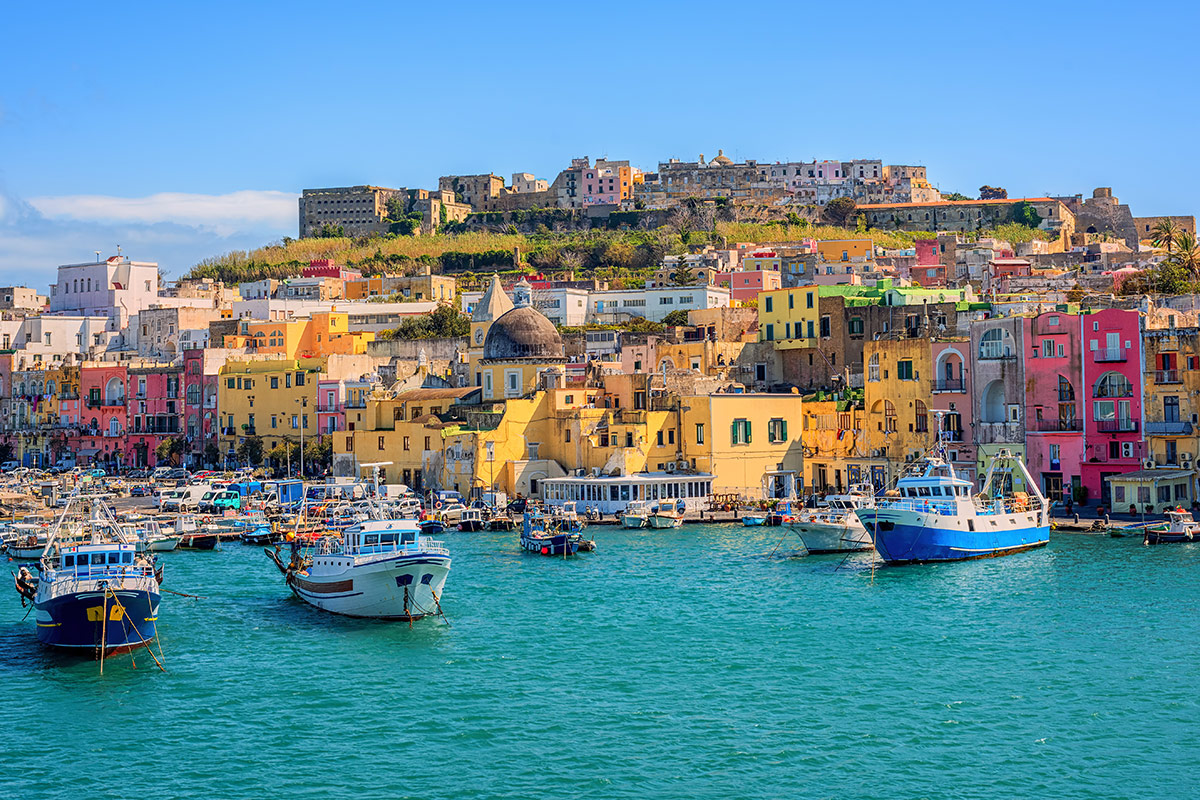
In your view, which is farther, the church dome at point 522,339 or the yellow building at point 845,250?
the yellow building at point 845,250

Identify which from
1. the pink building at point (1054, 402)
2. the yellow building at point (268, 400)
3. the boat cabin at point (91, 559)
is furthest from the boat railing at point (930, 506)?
the yellow building at point (268, 400)

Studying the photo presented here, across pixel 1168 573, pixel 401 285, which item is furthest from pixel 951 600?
pixel 401 285

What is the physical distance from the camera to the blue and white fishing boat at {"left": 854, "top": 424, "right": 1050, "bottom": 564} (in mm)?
46906

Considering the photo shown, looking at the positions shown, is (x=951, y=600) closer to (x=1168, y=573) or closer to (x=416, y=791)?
(x=1168, y=573)

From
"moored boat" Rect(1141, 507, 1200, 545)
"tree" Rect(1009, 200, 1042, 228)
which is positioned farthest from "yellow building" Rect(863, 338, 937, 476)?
"tree" Rect(1009, 200, 1042, 228)

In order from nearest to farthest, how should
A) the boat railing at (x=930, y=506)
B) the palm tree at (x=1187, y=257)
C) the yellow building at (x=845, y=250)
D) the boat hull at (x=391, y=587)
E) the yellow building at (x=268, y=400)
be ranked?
the boat hull at (x=391, y=587), the boat railing at (x=930, y=506), the palm tree at (x=1187, y=257), the yellow building at (x=268, y=400), the yellow building at (x=845, y=250)

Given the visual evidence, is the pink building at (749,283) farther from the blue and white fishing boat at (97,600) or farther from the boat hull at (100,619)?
the boat hull at (100,619)

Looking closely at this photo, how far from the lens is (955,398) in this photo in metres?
62.5

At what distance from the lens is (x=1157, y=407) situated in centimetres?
5562

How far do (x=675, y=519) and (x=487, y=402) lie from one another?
1585 centimetres

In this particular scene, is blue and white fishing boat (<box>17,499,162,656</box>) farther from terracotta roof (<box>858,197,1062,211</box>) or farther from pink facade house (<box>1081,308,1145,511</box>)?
terracotta roof (<box>858,197,1062,211</box>)

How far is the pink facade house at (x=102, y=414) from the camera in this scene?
90125mm

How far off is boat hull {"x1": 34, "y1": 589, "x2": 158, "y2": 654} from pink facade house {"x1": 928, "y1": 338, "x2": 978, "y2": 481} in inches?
1484

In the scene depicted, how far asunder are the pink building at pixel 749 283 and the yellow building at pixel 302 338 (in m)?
25.1
